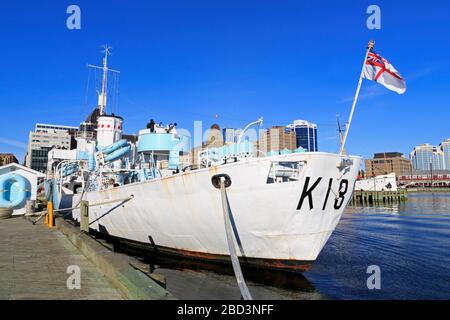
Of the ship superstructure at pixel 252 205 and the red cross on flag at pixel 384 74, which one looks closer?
the ship superstructure at pixel 252 205

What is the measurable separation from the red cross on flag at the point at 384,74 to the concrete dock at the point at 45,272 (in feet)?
29.3

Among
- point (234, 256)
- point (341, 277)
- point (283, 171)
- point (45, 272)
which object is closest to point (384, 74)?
point (283, 171)

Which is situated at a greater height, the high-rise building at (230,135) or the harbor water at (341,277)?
the high-rise building at (230,135)

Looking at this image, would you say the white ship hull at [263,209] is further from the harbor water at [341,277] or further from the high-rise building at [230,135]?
the high-rise building at [230,135]

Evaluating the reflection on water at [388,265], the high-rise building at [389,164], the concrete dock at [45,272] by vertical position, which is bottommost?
the reflection on water at [388,265]

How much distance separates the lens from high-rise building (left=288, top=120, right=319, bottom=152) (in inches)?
401

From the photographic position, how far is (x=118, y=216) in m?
13.8

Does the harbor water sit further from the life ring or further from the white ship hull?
the life ring

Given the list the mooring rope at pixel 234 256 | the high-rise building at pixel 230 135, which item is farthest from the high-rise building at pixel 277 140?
the mooring rope at pixel 234 256

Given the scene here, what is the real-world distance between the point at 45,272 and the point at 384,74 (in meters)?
10.3

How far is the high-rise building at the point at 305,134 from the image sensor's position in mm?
10185

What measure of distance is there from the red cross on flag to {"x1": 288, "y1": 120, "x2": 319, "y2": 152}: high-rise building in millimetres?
2561

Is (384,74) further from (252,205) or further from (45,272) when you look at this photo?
(45,272)

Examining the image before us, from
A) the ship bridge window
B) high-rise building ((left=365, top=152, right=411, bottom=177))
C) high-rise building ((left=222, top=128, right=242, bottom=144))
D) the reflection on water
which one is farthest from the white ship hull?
high-rise building ((left=365, top=152, right=411, bottom=177))
